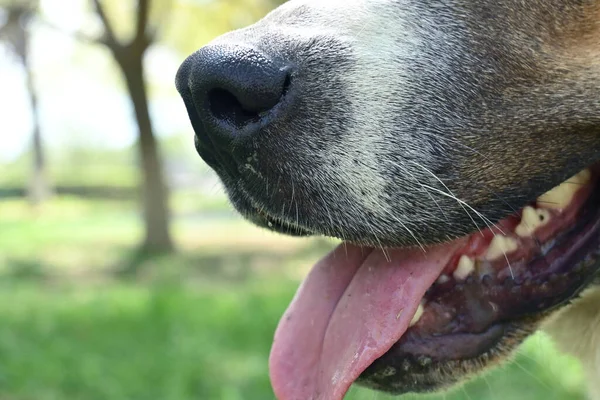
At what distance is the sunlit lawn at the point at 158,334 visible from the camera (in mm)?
4812

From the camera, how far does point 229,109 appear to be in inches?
79.8

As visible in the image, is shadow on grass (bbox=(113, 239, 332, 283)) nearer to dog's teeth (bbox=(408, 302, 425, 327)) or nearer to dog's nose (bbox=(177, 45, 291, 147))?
dog's teeth (bbox=(408, 302, 425, 327))

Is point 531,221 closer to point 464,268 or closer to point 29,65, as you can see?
point 464,268

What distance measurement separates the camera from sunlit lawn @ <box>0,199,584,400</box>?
4812mm

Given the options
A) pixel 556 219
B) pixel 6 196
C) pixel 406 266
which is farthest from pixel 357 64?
pixel 6 196

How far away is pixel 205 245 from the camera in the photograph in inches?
601

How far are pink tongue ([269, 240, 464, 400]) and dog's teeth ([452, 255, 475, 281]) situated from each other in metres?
0.05

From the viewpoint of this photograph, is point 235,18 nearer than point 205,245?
Yes

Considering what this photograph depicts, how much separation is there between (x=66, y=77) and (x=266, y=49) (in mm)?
27118

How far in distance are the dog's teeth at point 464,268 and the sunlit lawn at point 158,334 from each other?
2.12 ft

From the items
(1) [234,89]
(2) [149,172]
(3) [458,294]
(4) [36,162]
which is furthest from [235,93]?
(4) [36,162]

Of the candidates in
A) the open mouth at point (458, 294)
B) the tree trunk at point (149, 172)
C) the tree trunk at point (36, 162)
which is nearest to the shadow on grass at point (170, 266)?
the tree trunk at point (149, 172)

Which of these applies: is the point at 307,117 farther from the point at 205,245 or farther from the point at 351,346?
the point at 205,245

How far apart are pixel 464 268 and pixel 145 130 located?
12228 mm
